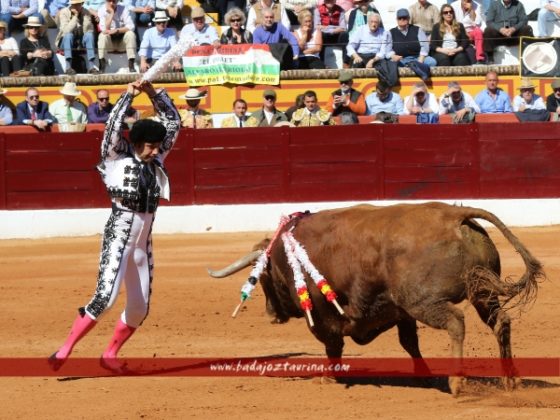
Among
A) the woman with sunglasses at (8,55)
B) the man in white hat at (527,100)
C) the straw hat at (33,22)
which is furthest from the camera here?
the woman with sunglasses at (8,55)

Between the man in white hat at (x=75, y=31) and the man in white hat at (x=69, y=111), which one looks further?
the man in white hat at (x=75, y=31)

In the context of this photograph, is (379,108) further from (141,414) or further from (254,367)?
(141,414)

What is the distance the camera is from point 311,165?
1359 centimetres

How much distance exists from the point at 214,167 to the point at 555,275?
479 cm

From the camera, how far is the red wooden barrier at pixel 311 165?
13461 millimetres

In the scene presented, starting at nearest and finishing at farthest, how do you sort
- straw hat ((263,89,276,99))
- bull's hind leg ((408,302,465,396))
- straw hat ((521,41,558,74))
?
bull's hind leg ((408,302,465,396)) < straw hat ((263,89,276,99)) < straw hat ((521,41,558,74))

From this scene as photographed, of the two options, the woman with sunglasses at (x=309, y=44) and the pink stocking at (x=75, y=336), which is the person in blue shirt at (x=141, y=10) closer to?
the woman with sunglasses at (x=309, y=44)

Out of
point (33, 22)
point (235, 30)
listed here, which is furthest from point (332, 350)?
point (33, 22)

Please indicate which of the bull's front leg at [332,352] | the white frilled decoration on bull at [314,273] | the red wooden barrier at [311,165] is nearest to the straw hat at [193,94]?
the red wooden barrier at [311,165]

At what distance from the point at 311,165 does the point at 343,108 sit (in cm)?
72

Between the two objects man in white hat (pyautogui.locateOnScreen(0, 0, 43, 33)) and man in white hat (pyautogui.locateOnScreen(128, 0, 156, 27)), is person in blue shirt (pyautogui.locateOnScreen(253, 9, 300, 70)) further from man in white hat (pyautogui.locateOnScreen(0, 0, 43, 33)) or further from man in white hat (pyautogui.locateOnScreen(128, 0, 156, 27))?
man in white hat (pyautogui.locateOnScreen(0, 0, 43, 33))

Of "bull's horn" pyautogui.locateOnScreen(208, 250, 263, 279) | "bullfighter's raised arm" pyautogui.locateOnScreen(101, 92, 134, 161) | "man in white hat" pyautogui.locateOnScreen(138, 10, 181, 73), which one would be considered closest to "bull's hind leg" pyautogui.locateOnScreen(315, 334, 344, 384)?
"bull's horn" pyautogui.locateOnScreen(208, 250, 263, 279)

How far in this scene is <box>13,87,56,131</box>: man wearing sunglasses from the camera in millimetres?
13586

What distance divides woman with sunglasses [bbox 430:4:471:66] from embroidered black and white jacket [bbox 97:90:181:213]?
8.07 meters
